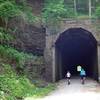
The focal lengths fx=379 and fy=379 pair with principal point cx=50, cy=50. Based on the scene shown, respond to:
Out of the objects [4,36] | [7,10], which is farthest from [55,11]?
[4,36]

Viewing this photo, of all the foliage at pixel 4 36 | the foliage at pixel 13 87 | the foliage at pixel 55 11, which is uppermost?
the foliage at pixel 55 11

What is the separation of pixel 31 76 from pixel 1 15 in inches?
180

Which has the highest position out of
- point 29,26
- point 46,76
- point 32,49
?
point 29,26

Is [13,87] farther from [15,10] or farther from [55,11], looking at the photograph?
[55,11]

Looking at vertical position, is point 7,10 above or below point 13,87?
above

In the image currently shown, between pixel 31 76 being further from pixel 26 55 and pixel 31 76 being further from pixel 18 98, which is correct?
pixel 18 98

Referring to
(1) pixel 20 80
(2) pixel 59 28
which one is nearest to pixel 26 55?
(2) pixel 59 28

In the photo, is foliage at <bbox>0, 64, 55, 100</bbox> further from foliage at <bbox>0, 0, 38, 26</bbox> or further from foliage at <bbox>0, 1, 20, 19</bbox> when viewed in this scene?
foliage at <bbox>0, 0, 38, 26</bbox>

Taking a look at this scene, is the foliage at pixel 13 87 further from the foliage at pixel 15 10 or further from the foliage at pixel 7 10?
the foliage at pixel 15 10

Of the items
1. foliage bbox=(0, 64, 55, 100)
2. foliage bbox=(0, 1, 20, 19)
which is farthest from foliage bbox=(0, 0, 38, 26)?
foliage bbox=(0, 64, 55, 100)

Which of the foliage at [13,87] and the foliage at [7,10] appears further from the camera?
the foliage at [7,10]

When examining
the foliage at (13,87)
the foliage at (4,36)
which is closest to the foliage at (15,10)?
the foliage at (4,36)

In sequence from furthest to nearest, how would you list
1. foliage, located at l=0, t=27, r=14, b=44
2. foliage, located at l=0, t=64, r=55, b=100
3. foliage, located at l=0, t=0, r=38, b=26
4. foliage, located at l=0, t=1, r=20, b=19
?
foliage, located at l=0, t=0, r=38, b=26
foliage, located at l=0, t=1, r=20, b=19
foliage, located at l=0, t=27, r=14, b=44
foliage, located at l=0, t=64, r=55, b=100

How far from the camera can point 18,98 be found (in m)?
18.0
